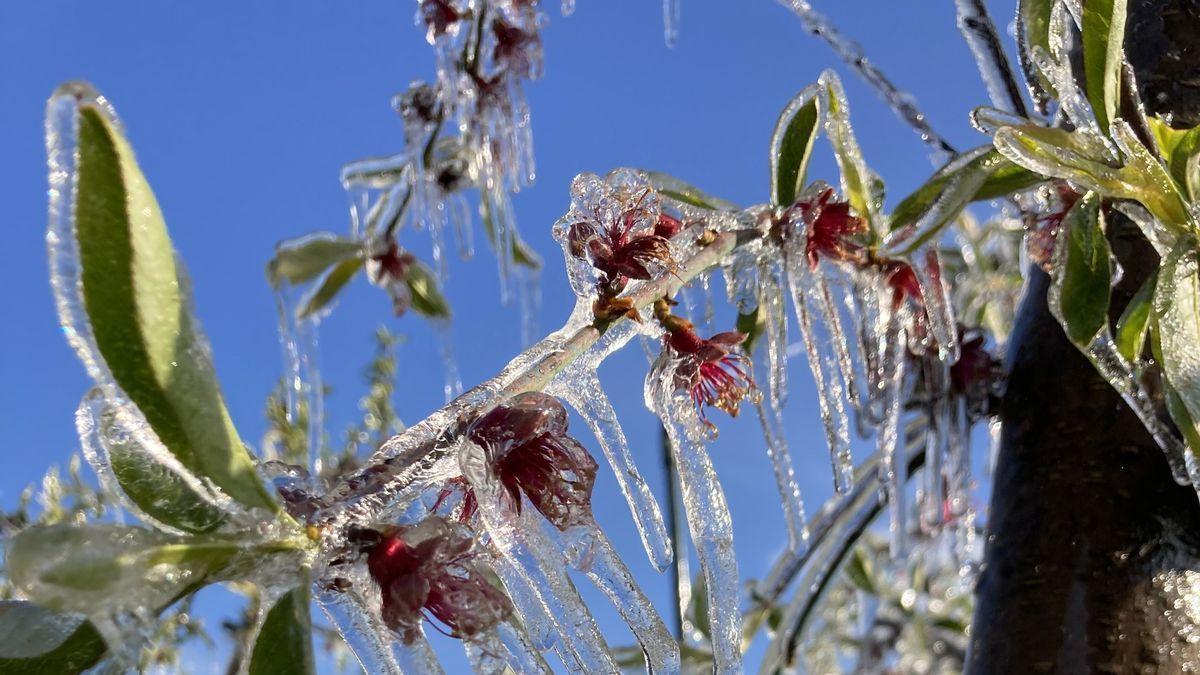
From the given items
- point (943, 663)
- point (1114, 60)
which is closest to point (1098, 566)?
point (1114, 60)

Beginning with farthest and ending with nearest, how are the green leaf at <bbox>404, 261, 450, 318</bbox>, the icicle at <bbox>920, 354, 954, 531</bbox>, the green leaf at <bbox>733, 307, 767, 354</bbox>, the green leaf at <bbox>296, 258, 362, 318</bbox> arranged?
the green leaf at <bbox>404, 261, 450, 318</bbox>, the green leaf at <bbox>296, 258, 362, 318</bbox>, the icicle at <bbox>920, 354, 954, 531</bbox>, the green leaf at <bbox>733, 307, 767, 354</bbox>

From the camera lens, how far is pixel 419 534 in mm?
542

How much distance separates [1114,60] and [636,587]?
52 centimetres

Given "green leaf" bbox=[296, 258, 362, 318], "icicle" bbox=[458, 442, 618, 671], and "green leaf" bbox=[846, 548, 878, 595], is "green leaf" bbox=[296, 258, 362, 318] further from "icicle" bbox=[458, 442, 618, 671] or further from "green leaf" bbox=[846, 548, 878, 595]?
"icicle" bbox=[458, 442, 618, 671]

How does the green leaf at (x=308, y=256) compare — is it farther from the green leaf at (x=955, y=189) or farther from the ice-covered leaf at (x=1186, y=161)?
the ice-covered leaf at (x=1186, y=161)

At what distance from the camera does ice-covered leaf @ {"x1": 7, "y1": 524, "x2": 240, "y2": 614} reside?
0.42m

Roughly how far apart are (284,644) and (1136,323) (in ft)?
1.98

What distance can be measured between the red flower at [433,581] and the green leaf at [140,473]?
0.31 feet

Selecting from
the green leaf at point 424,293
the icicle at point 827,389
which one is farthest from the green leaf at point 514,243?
the icicle at point 827,389

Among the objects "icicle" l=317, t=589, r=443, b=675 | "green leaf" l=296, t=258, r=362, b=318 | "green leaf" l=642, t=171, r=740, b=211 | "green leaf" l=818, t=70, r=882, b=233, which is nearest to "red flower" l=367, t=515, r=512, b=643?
"icicle" l=317, t=589, r=443, b=675

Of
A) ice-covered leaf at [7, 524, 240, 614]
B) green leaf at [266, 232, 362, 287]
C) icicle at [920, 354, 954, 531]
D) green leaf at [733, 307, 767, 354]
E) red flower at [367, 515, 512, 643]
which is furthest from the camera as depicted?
green leaf at [266, 232, 362, 287]

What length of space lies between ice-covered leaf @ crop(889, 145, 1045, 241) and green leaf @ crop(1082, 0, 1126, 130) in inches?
2.8

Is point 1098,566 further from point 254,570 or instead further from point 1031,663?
point 254,570

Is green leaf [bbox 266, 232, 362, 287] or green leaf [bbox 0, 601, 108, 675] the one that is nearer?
green leaf [bbox 0, 601, 108, 675]
